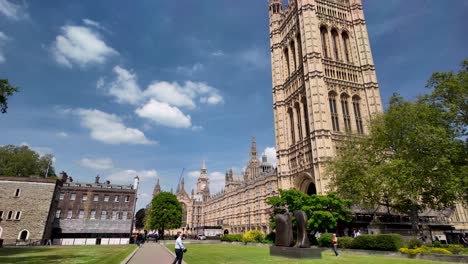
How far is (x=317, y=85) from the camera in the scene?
1722 inches

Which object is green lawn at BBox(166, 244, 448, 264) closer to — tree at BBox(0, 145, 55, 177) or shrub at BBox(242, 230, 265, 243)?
shrub at BBox(242, 230, 265, 243)

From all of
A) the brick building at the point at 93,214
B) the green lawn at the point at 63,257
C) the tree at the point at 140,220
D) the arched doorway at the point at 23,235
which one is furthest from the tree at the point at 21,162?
the tree at the point at 140,220

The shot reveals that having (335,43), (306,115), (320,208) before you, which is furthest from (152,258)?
(335,43)

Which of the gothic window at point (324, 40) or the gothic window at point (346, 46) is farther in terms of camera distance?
the gothic window at point (346, 46)

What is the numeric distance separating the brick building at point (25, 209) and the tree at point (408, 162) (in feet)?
136

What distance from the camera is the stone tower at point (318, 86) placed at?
139ft

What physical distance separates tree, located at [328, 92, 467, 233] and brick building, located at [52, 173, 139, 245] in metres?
41.0

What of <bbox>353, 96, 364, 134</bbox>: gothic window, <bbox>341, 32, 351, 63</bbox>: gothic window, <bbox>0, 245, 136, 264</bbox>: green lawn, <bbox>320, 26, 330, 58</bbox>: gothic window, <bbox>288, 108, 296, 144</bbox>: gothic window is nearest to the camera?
<bbox>0, 245, 136, 264</bbox>: green lawn

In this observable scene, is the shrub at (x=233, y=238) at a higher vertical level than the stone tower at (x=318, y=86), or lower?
lower

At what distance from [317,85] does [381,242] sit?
29244mm

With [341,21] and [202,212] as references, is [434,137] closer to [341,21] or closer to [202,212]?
[341,21]

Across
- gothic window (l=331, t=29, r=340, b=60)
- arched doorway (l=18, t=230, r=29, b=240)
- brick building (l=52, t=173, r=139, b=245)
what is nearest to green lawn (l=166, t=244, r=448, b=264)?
arched doorway (l=18, t=230, r=29, b=240)

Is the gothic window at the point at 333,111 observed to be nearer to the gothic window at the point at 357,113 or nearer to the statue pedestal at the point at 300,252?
the gothic window at the point at 357,113

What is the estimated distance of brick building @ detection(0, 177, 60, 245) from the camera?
3716 centimetres
